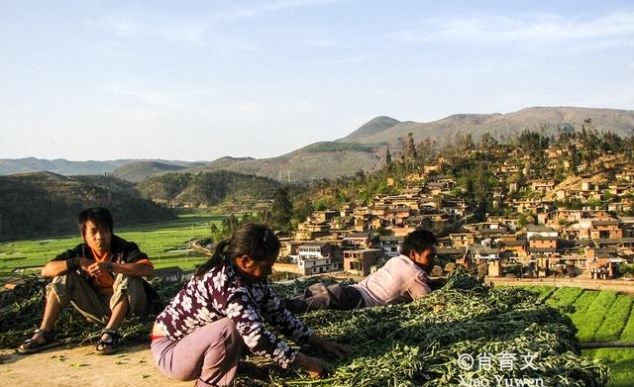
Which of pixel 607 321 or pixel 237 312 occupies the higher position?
pixel 237 312

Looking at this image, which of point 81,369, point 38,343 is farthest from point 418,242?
point 38,343

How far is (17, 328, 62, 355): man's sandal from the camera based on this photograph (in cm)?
448

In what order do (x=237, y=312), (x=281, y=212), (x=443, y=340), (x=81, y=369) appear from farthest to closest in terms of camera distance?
(x=281, y=212)
(x=81, y=369)
(x=443, y=340)
(x=237, y=312)

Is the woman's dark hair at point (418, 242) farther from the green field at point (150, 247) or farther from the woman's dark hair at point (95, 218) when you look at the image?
the green field at point (150, 247)

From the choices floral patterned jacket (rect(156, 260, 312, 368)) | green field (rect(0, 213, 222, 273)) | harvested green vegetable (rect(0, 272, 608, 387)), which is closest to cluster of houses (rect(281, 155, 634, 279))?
green field (rect(0, 213, 222, 273))

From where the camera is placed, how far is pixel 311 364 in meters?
3.17

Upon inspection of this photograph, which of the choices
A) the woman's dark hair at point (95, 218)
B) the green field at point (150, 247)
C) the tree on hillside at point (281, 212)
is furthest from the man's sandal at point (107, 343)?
the tree on hillside at point (281, 212)

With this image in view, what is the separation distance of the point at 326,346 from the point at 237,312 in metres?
0.64

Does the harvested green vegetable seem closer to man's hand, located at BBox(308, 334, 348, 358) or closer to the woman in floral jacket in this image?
man's hand, located at BBox(308, 334, 348, 358)

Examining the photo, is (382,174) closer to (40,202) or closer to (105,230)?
(40,202)

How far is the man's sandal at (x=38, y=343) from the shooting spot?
448cm

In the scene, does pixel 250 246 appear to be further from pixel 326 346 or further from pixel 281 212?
pixel 281 212

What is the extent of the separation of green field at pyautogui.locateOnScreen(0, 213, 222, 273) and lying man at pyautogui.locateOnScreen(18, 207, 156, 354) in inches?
1194

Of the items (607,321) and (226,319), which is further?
(607,321)
